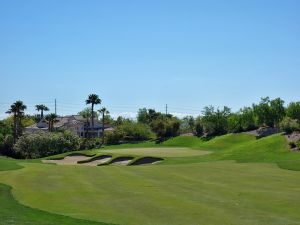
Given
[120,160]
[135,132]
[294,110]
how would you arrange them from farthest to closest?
[135,132]
[294,110]
[120,160]

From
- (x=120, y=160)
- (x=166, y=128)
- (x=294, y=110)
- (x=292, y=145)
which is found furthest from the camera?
(x=166, y=128)

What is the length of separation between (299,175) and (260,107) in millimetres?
64960

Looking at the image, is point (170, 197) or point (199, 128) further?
point (199, 128)

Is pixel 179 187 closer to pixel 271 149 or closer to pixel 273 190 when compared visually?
pixel 273 190

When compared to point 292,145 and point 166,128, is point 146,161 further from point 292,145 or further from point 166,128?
point 166,128

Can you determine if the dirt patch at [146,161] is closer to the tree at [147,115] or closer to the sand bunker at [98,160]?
the sand bunker at [98,160]

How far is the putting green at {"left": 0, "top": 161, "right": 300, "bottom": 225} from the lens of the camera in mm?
17688

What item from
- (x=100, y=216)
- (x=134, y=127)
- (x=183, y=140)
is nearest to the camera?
(x=100, y=216)

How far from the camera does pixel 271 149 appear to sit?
63719mm

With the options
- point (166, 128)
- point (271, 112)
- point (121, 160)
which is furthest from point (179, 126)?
point (121, 160)

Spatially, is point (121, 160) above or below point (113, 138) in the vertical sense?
below

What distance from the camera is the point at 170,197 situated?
2256 cm

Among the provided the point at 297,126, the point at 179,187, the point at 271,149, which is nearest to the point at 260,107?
the point at 297,126

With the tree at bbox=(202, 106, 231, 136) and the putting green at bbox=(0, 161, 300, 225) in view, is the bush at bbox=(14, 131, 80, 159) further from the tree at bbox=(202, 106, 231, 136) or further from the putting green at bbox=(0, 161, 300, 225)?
the putting green at bbox=(0, 161, 300, 225)
